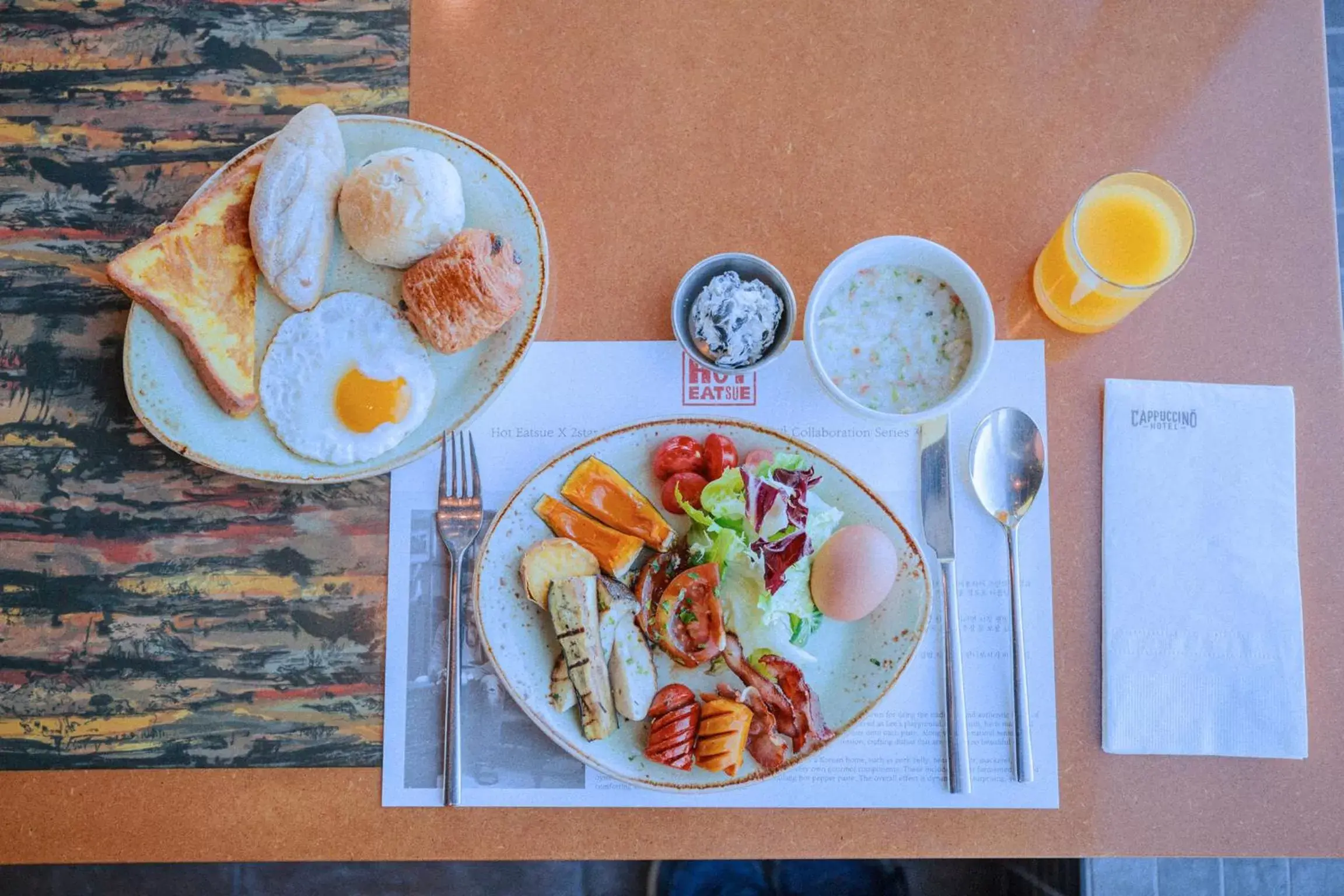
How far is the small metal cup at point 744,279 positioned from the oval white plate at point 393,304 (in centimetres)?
21

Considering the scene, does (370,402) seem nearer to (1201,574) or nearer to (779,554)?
(779,554)

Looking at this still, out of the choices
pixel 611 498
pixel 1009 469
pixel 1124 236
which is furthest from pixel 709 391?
pixel 1124 236

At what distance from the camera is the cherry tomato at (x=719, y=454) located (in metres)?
1.24

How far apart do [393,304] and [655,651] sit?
2.11ft

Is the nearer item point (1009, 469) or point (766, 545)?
point (766, 545)

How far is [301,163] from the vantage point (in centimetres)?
125

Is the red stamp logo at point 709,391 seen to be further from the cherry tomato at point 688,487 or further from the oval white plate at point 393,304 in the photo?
the oval white plate at point 393,304

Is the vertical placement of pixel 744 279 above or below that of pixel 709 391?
above

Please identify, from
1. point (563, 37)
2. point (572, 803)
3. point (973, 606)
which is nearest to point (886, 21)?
point (563, 37)

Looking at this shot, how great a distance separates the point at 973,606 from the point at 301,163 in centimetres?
117

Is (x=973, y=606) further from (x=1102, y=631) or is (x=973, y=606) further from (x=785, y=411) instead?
(x=785, y=411)

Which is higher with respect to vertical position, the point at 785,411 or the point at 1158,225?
the point at 1158,225

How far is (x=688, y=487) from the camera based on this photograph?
1.24 metres

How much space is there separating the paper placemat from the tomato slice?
0.69 feet
